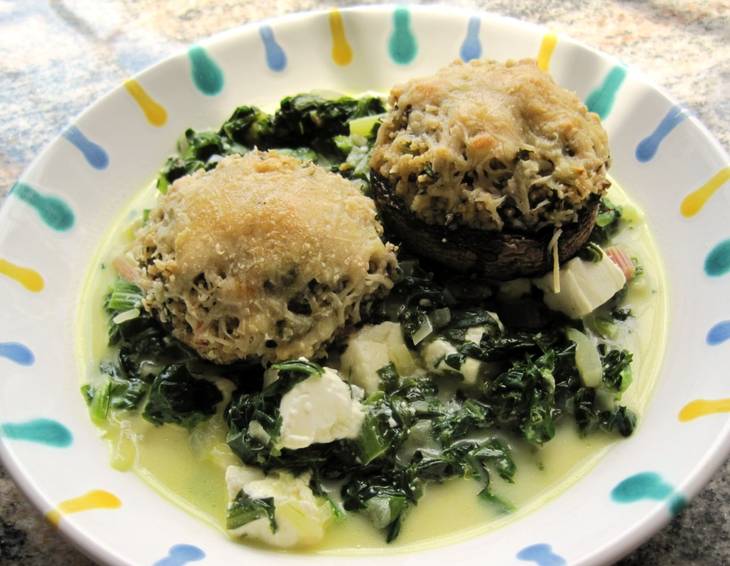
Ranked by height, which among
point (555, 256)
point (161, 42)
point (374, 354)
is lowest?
point (374, 354)

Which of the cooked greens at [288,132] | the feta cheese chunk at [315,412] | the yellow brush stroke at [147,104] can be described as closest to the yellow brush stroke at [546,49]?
the cooked greens at [288,132]

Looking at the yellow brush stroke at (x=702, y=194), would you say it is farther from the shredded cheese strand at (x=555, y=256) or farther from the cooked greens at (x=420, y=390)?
the shredded cheese strand at (x=555, y=256)

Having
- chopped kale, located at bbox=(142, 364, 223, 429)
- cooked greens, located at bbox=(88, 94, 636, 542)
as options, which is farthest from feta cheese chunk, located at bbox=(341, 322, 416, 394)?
chopped kale, located at bbox=(142, 364, 223, 429)

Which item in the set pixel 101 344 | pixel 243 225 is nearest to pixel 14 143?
pixel 101 344

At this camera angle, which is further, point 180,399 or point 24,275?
point 24,275

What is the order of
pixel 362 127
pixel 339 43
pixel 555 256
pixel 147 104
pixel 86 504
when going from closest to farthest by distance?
1. pixel 86 504
2. pixel 555 256
3. pixel 362 127
4. pixel 147 104
5. pixel 339 43

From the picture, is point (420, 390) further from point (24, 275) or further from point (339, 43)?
point (339, 43)

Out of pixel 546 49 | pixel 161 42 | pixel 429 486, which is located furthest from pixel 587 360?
pixel 161 42
